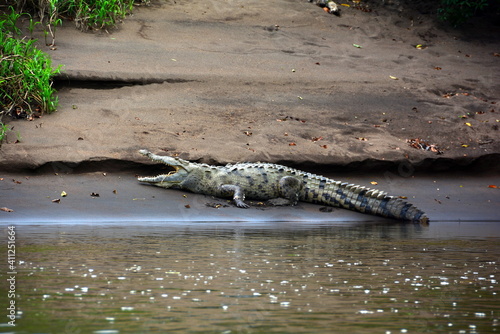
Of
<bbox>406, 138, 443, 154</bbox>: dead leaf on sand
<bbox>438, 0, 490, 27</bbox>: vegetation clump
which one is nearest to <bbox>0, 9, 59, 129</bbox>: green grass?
<bbox>406, 138, 443, 154</bbox>: dead leaf on sand

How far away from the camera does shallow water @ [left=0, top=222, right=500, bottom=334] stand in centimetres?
318

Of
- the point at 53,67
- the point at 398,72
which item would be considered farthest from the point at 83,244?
the point at 398,72

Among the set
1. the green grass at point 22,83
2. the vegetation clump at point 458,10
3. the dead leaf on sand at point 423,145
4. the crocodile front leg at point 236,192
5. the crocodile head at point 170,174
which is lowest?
the crocodile front leg at point 236,192

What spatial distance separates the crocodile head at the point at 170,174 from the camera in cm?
988

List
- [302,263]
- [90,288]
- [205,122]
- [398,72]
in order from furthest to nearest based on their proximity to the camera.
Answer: [398,72]
[205,122]
[302,263]
[90,288]

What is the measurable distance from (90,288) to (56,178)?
591 cm

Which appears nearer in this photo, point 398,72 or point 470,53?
point 398,72

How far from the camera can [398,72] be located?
1518cm

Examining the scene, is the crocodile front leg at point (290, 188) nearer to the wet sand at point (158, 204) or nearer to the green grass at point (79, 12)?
the wet sand at point (158, 204)

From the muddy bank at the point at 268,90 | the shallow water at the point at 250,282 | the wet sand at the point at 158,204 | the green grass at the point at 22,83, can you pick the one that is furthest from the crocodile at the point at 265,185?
the shallow water at the point at 250,282

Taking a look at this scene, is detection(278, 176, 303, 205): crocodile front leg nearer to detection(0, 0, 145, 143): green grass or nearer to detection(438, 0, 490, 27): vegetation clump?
detection(0, 0, 145, 143): green grass

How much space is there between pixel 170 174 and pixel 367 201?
2.88 meters

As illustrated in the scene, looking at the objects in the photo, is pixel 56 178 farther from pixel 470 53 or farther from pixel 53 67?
pixel 470 53

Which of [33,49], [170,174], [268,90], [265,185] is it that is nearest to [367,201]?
[265,185]
